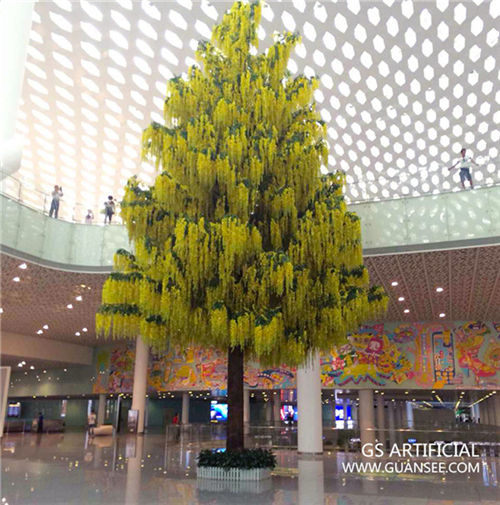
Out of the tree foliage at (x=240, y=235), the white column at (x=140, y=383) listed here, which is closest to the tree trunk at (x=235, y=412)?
the tree foliage at (x=240, y=235)

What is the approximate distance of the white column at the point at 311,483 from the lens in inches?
362

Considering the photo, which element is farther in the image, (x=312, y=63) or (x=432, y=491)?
(x=312, y=63)

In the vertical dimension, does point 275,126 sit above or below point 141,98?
below

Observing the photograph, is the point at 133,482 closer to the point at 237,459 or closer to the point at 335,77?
the point at 237,459

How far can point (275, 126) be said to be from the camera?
40.4 ft

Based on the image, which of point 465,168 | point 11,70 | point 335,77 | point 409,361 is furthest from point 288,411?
point 11,70

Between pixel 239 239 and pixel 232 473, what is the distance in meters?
4.84

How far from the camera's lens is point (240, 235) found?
33.9 feet

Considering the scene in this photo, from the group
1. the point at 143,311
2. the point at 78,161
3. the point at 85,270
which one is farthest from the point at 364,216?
the point at 78,161

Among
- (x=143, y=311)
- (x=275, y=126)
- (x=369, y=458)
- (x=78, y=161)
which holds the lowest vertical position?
(x=369, y=458)

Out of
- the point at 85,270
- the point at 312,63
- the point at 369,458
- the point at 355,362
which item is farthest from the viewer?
the point at 355,362

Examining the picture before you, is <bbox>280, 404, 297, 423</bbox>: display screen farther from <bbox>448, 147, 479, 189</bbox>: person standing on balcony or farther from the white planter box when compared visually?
the white planter box

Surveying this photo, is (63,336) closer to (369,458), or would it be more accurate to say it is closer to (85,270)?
(85,270)

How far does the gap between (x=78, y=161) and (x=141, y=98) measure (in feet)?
31.8
